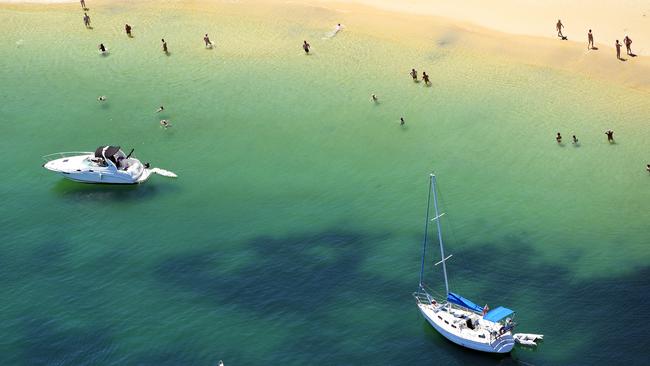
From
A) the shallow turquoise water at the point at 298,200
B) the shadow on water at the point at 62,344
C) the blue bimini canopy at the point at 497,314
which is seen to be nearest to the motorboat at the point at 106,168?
the shallow turquoise water at the point at 298,200

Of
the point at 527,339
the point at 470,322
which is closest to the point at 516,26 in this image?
the point at 470,322

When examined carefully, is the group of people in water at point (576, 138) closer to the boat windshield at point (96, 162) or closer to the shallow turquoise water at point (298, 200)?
the shallow turquoise water at point (298, 200)

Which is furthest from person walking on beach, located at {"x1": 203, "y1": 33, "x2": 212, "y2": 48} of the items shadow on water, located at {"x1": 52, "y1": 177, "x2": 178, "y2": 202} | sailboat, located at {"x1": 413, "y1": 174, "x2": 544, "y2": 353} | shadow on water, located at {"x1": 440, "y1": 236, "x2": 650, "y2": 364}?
sailboat, located at {"x1": 413, "y1": 174, "x2": 544, "y2": 353}

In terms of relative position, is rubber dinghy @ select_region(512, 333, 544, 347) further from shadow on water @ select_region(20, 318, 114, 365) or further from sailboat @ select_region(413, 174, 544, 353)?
shadow on water @ select_region(20, 318, 114, 365)

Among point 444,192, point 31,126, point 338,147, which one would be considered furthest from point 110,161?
point 444,192

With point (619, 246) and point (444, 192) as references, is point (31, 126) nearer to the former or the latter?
point (444, 192)

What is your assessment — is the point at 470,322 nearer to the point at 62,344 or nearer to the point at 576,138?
the point at 62,344

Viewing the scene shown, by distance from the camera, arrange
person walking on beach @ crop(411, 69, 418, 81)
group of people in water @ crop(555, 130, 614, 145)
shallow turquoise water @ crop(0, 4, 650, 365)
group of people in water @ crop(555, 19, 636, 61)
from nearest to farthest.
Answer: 1. shallow turquoise water @ crop(0, 4, 650, 365)
2. group of people in water @ crop(555, 130, 614, 145)
3. person walking on beach @ crop(411, 69, 418, 81)
4. group of people in water @ crop(555, 19, 636, 61)
